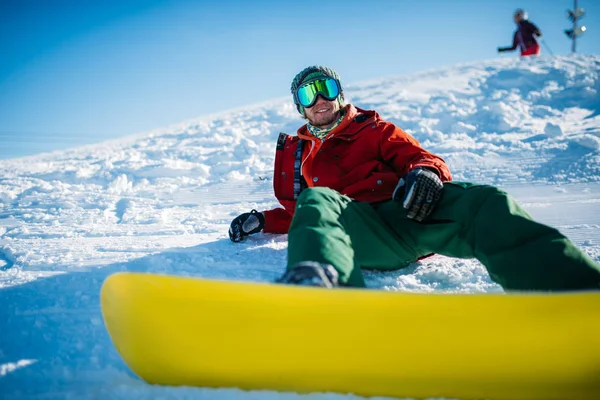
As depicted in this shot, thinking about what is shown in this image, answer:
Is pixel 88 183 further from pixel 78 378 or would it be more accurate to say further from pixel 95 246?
pixel 78 378

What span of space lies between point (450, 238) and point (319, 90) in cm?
125

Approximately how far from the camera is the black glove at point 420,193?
1460 mm

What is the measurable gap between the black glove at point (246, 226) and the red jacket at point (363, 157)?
1.59 ft

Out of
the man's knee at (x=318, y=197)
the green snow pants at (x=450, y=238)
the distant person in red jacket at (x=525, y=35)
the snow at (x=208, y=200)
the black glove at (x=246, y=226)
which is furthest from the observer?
the distant person in red jacket at (x=525, y=35)

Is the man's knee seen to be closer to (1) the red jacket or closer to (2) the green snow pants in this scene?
(2) the green snow pants

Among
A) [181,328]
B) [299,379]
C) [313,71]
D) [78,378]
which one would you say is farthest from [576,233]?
[78,378]

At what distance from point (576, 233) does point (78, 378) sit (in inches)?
108

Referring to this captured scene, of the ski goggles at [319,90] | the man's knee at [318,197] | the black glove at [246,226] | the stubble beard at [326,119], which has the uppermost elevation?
the ski goggles at [319,90]

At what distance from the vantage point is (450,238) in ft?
4.73

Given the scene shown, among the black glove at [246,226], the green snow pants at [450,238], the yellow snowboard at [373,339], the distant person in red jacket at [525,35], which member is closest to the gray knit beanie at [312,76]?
the black glove at [246,226]

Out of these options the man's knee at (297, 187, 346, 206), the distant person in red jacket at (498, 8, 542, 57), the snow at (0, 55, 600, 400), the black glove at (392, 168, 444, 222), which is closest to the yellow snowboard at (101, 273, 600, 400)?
the snow at (0, 55, 600, 400)

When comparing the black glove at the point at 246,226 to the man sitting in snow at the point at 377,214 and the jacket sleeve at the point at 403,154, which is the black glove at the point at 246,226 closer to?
the man sitting in snow at the point at 377,214

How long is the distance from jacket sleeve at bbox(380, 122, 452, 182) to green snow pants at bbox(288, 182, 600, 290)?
174 mm

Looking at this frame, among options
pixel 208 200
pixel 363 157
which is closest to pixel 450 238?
pixel 363 157
